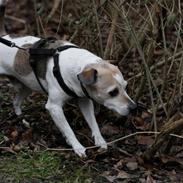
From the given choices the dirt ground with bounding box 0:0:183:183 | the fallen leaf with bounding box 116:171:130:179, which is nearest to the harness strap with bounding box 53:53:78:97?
the dirt ground with bounding box 0:0:183:183

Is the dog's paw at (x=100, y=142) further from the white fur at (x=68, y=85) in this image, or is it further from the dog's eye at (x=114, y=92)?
the dog's eye at (x=114, y=92)

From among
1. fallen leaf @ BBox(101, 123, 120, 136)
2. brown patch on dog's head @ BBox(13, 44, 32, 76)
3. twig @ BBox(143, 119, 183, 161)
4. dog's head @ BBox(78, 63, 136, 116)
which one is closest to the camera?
twig @ BBox(143, 119, 183, 161)

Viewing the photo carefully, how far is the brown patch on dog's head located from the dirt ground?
624 mm

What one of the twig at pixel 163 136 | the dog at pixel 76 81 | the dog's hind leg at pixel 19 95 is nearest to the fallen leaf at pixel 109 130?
the dog at pixel 76 81

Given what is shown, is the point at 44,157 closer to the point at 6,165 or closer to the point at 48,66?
the point at 6,165

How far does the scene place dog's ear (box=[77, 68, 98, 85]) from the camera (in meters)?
5.23

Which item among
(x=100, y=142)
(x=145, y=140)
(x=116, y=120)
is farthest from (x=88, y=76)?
(x=116, y=120)

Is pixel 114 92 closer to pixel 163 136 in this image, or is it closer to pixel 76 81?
pixel 76 81

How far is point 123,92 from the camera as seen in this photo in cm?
533

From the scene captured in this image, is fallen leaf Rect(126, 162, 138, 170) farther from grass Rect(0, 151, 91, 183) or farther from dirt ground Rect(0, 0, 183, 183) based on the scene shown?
grass Rect(0, 151, 91, 183)

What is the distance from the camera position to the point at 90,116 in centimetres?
585

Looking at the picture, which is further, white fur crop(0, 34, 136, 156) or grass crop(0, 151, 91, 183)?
white fur crop(0, 34, 136, 156)

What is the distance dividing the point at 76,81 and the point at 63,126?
48cm

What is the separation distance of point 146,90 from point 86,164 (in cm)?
168
